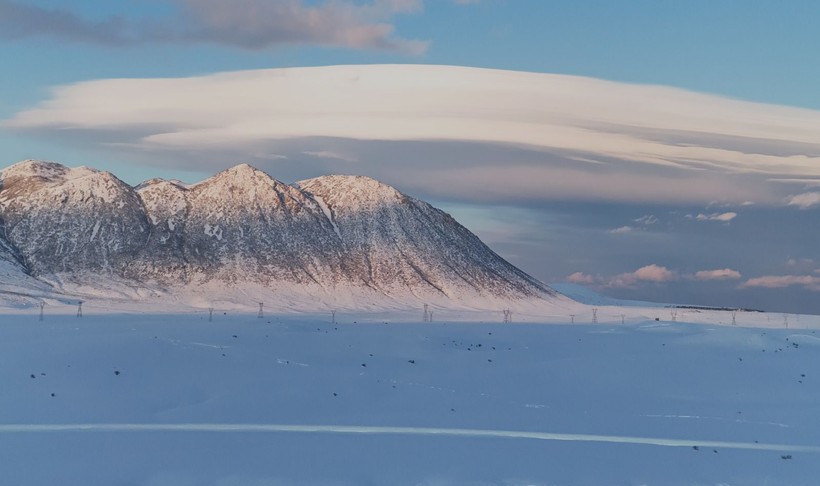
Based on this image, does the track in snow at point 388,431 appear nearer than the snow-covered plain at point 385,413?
No

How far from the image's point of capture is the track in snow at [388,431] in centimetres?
2348

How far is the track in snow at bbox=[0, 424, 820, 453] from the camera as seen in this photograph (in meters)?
23.5

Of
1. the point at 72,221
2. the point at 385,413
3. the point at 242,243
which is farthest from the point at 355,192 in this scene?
the point at 385,413

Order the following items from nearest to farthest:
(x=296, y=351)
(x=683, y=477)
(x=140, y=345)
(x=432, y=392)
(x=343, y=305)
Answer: (x=683, y=477), (x=432, y=392), (x=140, y=345), (x=296, y=351), (x=343, y=305)

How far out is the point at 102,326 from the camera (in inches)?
1923

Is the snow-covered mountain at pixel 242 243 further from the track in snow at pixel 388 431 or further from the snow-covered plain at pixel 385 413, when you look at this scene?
the track in snow at pixel 388 431

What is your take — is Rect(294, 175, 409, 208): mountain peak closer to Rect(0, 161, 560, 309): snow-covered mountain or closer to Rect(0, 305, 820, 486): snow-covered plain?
Rect(0, 161, 560, 309): snow-covered mountain

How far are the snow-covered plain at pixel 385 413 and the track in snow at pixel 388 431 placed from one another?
0.33 feet

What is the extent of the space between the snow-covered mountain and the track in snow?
9009 centimetres

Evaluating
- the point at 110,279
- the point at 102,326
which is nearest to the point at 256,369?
the point at 102,326

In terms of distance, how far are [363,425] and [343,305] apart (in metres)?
91.9

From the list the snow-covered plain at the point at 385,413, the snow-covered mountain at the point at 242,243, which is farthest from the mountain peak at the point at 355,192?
the snow-covered plain at the point at 385,413

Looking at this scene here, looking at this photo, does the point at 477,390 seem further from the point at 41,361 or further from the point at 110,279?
the point at 110,279

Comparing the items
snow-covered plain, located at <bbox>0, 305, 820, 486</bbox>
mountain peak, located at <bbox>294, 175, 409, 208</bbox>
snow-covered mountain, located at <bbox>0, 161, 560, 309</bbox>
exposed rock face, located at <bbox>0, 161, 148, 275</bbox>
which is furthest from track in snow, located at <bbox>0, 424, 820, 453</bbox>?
mountain peak, located at <bbox>294, 175, 409, 208</bbox>
